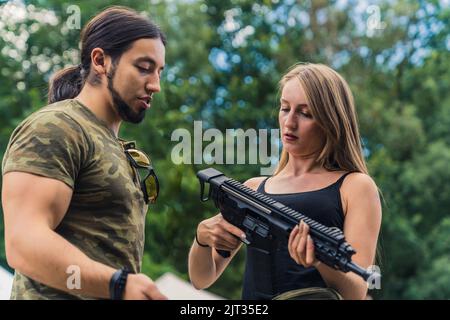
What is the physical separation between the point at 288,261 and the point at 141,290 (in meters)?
0.67

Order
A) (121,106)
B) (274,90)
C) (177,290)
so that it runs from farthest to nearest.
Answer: (274,90) < (177,290) < (121,106)

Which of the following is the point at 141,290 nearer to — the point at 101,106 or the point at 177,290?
the point at 101,106

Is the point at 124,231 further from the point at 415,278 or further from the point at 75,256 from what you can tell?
the point at 415,278

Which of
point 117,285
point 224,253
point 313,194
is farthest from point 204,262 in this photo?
point 117,285

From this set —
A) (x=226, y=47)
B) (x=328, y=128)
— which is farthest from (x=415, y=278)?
(x=328, y=128)

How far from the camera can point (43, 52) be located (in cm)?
1455

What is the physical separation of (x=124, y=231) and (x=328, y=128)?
74cm

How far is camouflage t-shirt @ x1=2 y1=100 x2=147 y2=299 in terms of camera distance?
6.20 ft

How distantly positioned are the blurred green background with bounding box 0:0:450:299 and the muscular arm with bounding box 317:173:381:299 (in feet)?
38.6

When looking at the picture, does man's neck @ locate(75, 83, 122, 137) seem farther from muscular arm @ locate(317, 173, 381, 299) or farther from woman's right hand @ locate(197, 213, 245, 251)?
muscular arm @ locate(317, 173, 381, 299)

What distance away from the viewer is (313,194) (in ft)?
7.66

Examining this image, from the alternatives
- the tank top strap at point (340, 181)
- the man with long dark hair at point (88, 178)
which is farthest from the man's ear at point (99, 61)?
the tank top strap at point (340, 181)

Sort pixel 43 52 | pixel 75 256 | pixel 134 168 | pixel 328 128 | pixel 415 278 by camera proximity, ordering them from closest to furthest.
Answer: pixel 75 256, pixel 134 168, pixel 328 128, pixel 43 52, pixel 415 278

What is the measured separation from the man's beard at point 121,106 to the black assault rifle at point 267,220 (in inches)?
11.3
